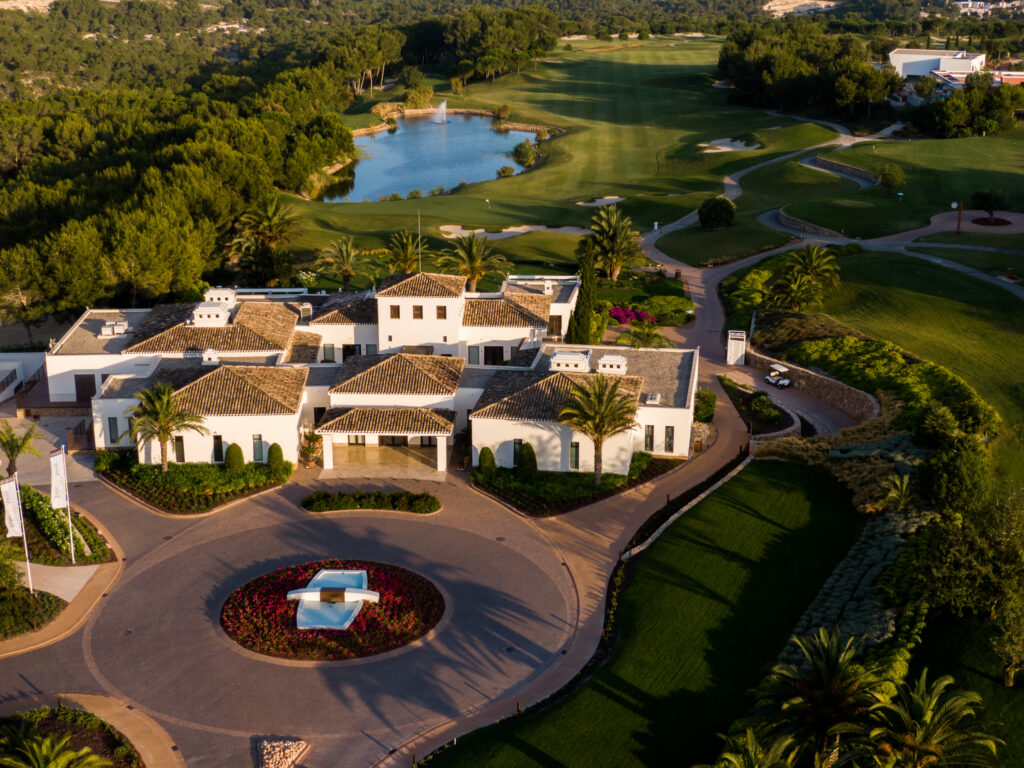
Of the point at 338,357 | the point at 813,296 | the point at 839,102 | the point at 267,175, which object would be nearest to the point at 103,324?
the point at 338,357

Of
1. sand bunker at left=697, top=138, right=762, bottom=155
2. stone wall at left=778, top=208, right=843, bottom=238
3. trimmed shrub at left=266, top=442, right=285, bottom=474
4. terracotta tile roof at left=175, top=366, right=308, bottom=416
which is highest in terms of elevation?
sand bunker at left=697, top=138, right=762, bottom=155

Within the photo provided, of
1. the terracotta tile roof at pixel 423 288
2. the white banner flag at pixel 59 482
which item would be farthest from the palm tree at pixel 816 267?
the white banner flag at pixel 59 482

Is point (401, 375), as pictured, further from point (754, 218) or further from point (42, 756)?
point (754, 218)

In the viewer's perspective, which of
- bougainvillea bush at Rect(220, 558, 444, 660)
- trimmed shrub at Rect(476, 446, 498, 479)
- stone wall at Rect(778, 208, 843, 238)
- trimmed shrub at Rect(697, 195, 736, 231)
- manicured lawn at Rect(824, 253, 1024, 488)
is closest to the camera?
bougainvillea bush at Rect(220, 558, 444, 660)

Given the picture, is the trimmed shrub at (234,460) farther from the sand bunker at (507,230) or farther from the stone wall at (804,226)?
the stone wall at (804,226)

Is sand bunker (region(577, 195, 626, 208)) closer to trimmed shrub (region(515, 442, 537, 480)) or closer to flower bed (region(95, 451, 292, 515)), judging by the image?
trimmed shrub (region(515, 442, 537, 480))

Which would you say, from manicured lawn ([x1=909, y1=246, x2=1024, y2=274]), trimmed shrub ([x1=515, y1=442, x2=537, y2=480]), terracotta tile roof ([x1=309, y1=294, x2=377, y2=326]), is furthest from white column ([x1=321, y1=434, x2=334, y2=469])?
manicured lawn ([x1=909, y1=246, x2=1024, y2=274])
